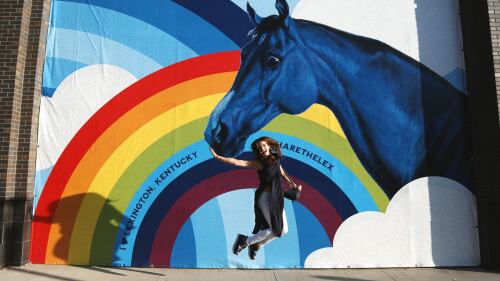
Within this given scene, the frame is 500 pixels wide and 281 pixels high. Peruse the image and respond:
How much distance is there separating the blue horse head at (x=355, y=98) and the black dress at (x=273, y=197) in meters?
1.32

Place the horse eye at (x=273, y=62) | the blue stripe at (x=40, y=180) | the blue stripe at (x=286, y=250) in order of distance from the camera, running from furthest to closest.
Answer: the horse eye at (x=273, y=62) → the blue stripe at (x=40, y=180) → the blue stripe at (x=286, y=250)

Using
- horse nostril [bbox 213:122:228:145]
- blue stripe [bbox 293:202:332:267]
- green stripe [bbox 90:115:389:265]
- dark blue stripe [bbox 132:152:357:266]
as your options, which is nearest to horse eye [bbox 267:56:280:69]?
green stripe [bbox 90:115:389:265]

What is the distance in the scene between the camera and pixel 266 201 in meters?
4.99

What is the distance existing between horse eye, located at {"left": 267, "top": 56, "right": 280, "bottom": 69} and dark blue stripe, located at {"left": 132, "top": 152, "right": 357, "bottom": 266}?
150 centimetres

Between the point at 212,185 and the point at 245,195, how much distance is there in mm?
548

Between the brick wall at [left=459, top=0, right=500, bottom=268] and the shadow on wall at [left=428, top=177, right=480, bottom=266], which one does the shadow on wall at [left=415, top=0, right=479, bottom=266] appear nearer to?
the shadow on wall at [left=428, top=177, right=480, bottom=266]

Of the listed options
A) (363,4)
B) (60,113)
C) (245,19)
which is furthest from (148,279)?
(363,4)

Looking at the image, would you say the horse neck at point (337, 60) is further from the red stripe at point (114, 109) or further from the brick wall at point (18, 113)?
the brick wall at point (18, 113)

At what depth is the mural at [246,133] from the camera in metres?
6.18

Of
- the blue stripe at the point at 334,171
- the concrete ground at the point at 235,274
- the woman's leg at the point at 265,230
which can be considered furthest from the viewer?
the blue stripe at the point at 334,171

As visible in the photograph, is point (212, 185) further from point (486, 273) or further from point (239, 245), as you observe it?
point (486, 273)

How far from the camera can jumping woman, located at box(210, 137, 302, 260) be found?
16.1ft

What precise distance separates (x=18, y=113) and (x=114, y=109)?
1503mm

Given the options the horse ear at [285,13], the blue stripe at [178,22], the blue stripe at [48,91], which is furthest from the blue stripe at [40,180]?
the horse ear at [285,13]
